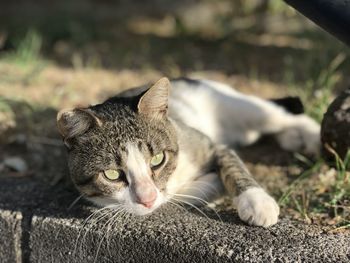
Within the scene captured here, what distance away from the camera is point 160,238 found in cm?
249

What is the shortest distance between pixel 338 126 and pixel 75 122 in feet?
4.20

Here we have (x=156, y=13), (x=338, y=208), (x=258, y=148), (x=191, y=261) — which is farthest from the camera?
(x=156, y=13)

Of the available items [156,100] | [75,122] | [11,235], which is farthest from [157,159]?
[11,235]

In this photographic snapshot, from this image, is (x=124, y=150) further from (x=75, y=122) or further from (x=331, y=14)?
(x=331, y=14)

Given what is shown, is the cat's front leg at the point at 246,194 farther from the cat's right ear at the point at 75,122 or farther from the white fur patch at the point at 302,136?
the cat's right ear at the point at 75,122

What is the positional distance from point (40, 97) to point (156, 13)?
2233 mm

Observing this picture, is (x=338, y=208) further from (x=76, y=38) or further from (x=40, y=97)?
(x=76, y=38)

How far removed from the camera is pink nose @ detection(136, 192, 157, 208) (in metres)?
2.44

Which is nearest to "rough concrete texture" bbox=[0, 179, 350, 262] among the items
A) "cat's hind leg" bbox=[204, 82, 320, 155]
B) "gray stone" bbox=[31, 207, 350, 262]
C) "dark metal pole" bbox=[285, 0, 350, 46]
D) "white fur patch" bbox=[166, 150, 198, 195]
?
"gray stone" bbox=[31, 207, 350, 262]

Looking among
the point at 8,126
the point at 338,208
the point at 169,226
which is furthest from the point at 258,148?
the point at 8,126

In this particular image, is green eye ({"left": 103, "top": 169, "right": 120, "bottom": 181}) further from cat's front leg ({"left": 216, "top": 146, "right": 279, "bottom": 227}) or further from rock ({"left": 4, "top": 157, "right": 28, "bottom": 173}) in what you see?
rock ({"left": 4, "top": 157, "right": 28, "bottom": 173})

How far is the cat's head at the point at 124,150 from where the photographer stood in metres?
2.50

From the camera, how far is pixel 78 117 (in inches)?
101

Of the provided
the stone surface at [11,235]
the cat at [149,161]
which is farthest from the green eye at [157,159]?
the stone surface at [11,235]
